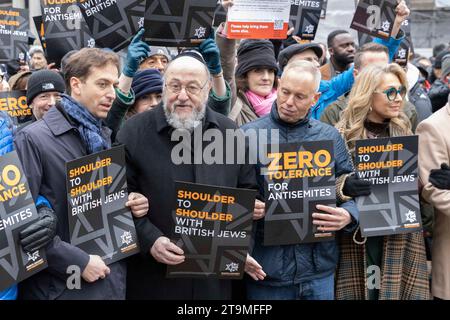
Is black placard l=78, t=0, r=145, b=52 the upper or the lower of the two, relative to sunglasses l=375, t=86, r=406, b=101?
upper

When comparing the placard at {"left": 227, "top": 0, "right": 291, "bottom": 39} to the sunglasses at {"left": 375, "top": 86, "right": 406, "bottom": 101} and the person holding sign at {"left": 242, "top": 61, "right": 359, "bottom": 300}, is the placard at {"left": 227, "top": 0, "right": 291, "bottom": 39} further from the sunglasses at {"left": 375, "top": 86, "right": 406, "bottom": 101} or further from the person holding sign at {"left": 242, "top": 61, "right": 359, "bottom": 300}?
the sunglasses at {"left": 375, "top": 86, "right": 406, "bottom": 101}

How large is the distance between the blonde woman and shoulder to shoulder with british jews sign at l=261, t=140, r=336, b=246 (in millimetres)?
412

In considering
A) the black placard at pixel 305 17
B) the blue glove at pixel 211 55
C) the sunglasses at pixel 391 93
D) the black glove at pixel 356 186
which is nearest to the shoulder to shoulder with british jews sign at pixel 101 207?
the blue glove at pixel 211 55

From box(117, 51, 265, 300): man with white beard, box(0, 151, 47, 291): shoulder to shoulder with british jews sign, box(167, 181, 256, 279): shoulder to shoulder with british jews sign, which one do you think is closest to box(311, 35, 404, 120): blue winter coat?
box(117, 51, 265, 300): man with white beard

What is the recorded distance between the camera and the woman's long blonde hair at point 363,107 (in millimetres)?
4430

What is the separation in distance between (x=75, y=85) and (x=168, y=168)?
27.4 inches

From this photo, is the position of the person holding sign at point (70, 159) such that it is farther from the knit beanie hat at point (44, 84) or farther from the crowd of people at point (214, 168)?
the knit beanie hat at point (44, 84)

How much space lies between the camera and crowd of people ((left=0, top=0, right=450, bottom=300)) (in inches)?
138

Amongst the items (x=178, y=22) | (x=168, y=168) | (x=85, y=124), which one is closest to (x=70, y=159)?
(x=85, y=124)

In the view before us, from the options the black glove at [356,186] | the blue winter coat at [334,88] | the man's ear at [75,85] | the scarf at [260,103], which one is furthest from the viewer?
the blue winter coat at [334,88]

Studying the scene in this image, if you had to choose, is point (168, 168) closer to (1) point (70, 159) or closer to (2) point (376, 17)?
(1) point (70, 159)

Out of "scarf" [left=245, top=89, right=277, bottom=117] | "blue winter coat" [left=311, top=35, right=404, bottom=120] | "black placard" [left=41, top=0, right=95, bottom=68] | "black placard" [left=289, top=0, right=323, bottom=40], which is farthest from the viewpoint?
"black placard" [left=289, top=0, right=323, bottom=40]

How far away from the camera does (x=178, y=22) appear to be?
438cm

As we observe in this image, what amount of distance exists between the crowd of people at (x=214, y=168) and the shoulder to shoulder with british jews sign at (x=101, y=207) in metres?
0.08
